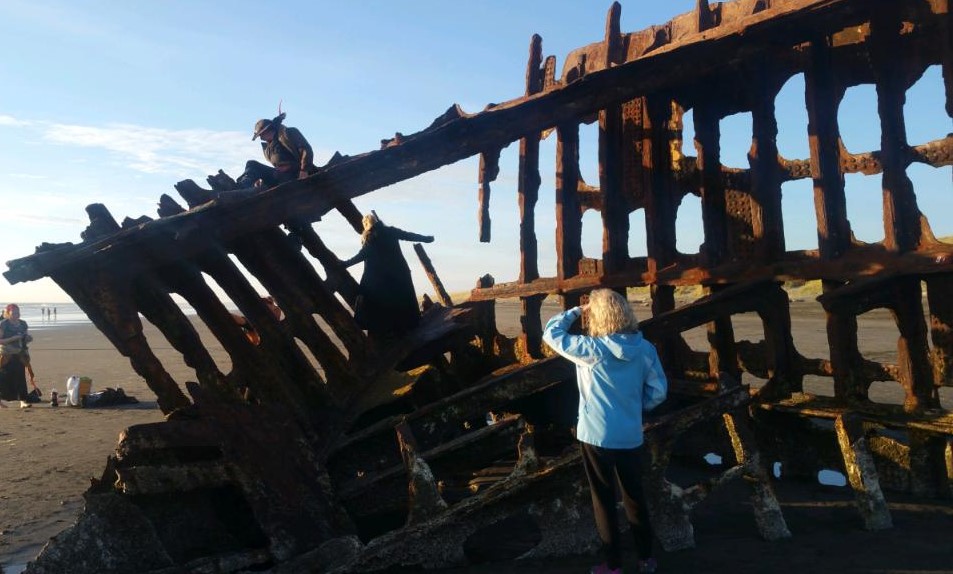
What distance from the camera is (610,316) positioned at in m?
4.00

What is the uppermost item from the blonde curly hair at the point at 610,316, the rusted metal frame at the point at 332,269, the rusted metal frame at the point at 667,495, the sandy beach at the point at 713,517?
the rusted metal frame at the point at 332,269

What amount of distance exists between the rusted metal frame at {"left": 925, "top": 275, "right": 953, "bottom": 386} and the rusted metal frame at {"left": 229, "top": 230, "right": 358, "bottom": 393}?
419 centimetres

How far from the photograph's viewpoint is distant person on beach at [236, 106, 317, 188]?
6520 mm

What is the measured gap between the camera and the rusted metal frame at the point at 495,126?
540 centimetres

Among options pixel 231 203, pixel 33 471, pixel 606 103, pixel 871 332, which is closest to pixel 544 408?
pixel 606 103

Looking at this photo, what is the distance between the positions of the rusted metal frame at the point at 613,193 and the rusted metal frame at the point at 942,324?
277 centimetres

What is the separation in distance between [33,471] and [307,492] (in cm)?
509

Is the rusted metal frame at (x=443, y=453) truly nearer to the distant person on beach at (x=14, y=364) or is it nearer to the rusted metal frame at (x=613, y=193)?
the rusted metal frame at (x=613, y=193)

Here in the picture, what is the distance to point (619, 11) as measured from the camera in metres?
7.88

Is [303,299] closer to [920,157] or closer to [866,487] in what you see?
[866,487]

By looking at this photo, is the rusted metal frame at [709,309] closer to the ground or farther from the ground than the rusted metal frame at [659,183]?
closer to the ground

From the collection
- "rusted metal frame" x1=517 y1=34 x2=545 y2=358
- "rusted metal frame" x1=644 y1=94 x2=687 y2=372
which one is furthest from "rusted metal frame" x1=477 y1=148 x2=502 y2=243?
"rusted metal frame" x1=644 y1=94 x2=687 y2=372

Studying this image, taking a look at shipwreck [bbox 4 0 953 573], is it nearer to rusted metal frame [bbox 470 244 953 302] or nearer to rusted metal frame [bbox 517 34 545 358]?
rusted metal frame [bbox 470 244 953 302]

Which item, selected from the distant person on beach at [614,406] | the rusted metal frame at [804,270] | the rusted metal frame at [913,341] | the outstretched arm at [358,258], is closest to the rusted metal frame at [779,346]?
the rusted metal frame at [804,270]
